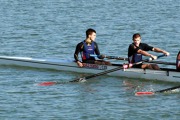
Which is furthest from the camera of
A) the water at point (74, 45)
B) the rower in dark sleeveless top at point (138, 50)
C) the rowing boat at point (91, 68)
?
the rower in dark sleeveless top at point (138, 50)

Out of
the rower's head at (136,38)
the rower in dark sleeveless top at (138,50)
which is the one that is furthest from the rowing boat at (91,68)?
the rower's head at (136,38)

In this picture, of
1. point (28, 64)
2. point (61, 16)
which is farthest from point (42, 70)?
point (61, 16)

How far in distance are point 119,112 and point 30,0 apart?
101 feet

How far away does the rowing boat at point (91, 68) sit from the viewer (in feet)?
69.9

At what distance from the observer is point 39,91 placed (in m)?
20.6

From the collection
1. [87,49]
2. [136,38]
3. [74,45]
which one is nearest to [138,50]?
[136,38]

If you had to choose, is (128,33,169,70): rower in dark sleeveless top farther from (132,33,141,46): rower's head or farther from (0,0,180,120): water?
(0,0,180,120): water

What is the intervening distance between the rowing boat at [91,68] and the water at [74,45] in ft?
0.74

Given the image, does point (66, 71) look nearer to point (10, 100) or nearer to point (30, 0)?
point (10, 100)

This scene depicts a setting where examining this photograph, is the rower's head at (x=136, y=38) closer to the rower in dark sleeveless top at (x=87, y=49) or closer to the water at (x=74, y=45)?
the water at (x=74, y=45)

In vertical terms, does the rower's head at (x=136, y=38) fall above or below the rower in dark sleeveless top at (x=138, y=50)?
above

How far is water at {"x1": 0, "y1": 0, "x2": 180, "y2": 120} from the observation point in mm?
18641

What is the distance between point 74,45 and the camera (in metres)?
29.1

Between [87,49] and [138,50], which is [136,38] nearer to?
[138,50]
